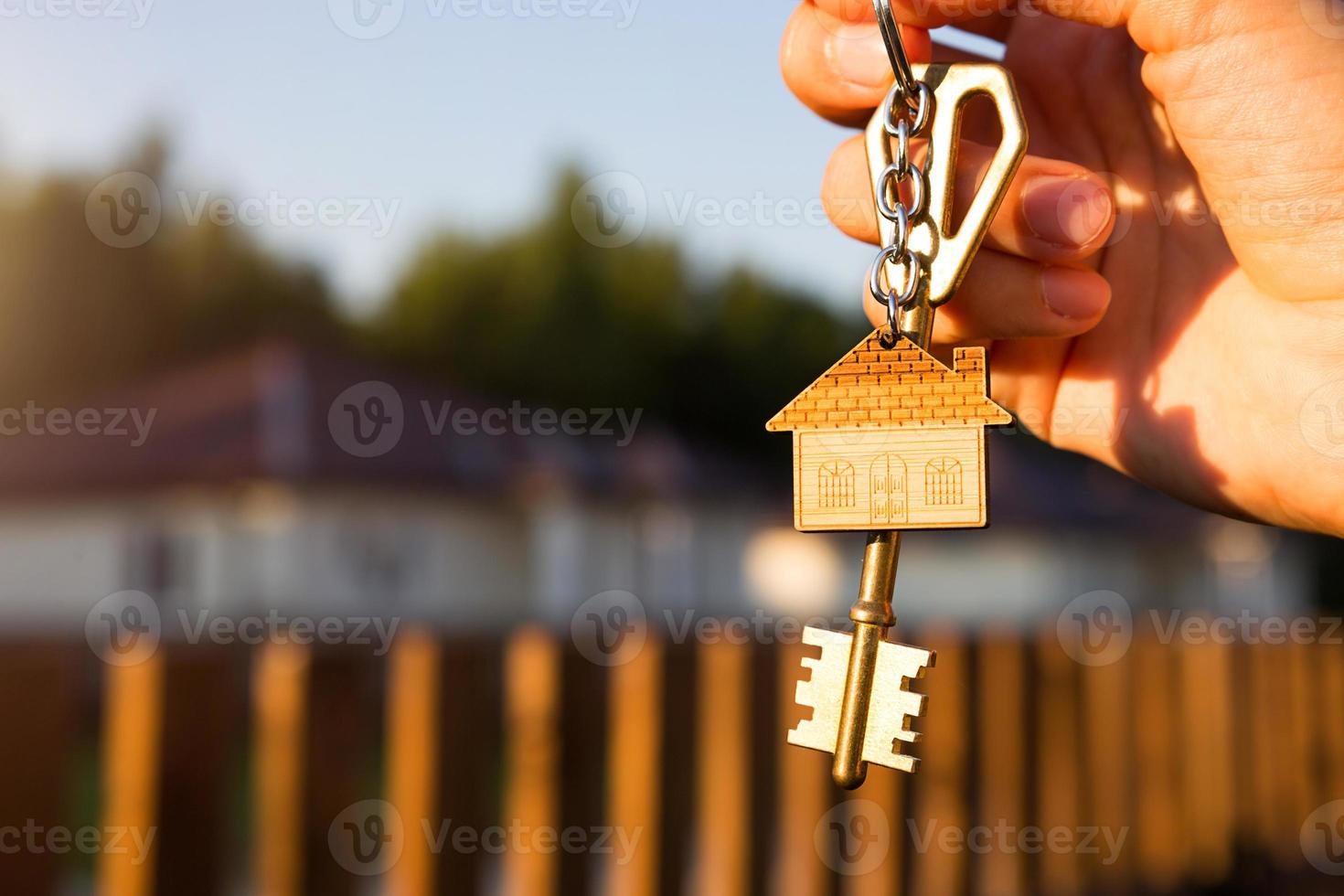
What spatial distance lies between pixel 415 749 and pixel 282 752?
0.97ft

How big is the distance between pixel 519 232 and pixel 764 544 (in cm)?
1385

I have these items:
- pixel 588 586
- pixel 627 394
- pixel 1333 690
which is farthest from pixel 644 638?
pixel 627 394

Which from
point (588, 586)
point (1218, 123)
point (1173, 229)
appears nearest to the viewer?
point (1218, 123)

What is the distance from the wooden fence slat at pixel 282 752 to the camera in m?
2.65

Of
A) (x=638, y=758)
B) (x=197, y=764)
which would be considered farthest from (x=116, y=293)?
(x=197, y=764)

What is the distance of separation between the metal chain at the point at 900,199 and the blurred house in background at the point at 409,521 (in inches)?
713

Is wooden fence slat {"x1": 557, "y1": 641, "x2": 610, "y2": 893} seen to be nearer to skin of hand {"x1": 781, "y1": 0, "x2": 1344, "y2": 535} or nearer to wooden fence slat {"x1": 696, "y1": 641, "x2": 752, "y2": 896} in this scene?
wooden fence slat {"x1": 696, "y1": 641, "x2": 752, "y2": 896}

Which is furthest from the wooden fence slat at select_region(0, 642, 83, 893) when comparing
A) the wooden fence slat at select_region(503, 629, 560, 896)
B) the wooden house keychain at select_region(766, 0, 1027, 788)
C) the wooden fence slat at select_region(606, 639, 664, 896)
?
the wooden house keychain at select_region(766, 0, 1027, 788)

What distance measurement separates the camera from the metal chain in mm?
1217

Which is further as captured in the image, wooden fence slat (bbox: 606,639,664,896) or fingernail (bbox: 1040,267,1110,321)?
wooden fence slat (bbox: 606,639,664,896)

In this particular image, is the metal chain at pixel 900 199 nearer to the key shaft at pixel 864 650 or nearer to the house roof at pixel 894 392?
the house roof at pixel 894 392

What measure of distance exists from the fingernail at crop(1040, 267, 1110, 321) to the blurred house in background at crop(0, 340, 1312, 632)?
58.6 ft

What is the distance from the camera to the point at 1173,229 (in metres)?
1.73

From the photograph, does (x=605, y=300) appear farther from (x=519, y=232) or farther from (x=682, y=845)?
(x=682, y=845)
